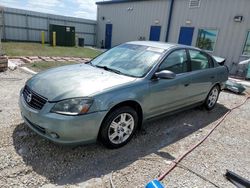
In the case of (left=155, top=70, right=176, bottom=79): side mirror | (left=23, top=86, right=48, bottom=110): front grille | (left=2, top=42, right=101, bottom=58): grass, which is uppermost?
(left=155, top=70, right=176, bottom=79): side mirror

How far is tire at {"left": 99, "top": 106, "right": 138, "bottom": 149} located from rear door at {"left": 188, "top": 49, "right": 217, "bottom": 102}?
166 cm

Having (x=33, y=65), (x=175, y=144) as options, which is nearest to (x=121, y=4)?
(x=33, y=65)

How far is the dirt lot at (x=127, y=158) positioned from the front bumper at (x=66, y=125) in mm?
340

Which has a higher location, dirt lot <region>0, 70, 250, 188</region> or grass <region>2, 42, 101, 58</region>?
grass <region>2, 42, 101, 58</region>

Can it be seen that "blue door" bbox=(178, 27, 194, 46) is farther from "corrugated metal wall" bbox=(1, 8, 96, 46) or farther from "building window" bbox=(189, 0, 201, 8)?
"corrugated metal wall" bbox=(1, 8, 96, 46)

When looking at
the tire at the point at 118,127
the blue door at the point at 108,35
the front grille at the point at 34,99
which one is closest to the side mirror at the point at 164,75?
the tire at the point at 118,127

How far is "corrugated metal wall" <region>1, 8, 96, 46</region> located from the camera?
16.1 metres

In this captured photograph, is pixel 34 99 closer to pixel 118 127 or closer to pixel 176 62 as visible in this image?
pixel 118 127

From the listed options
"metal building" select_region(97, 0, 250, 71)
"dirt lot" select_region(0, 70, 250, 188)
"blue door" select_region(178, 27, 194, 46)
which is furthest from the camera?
"blue door" select_region(178, 27, 194, 46)

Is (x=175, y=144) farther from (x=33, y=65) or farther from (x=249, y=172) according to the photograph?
(x=33, y=65)

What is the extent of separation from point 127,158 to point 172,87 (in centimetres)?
148

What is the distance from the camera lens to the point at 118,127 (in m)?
3.04

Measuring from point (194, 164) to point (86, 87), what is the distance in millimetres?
1860

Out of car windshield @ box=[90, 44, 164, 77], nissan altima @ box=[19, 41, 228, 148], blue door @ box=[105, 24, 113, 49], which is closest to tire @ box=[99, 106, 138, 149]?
nissan altima @ box=[19, 41, 228, 148]
